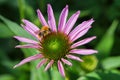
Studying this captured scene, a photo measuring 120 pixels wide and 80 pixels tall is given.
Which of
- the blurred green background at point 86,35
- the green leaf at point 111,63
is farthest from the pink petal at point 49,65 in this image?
the green leaf at point 111,63

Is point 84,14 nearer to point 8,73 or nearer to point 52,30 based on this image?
point 8,73

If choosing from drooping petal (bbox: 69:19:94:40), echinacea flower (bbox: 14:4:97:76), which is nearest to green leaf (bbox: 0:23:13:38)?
echinacea flower (bbox: 14:4:97:76)

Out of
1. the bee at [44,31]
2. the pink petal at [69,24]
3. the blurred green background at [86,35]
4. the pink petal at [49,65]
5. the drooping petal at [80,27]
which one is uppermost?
the blurred green background at [86,35]

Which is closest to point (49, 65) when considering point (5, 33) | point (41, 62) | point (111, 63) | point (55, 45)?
point (41, 62)

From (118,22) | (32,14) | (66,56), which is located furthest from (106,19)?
(66,56)

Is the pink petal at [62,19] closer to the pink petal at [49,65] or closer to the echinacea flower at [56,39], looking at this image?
the echinacea flower at [56,39]

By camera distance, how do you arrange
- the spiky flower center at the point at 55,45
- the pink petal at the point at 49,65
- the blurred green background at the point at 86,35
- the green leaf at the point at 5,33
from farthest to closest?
the green leaf at the point at 5,33, the blurred green background at the point at 86,35, the spiky flower center at the point at 55,45, the pink petal at the point at 49,65
